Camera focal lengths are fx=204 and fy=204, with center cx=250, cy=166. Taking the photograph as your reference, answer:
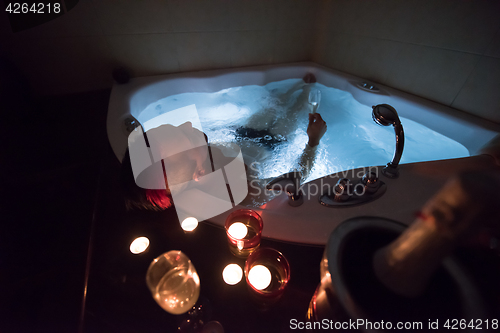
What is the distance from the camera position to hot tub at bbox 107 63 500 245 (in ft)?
1.83

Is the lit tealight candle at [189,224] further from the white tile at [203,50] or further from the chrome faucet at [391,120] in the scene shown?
the white tile at [203,50]

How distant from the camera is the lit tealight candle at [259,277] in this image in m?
0.41

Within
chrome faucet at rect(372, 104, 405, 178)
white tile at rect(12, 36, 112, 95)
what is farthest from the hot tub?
white tile at rect(12, 36, 112, 95)

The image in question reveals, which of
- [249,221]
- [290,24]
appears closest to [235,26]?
[290,24]

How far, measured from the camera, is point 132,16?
1.45 metres

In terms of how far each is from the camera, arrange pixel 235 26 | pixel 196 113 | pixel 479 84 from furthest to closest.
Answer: pixel 235 26, pixel 196 113, pixel 479 84

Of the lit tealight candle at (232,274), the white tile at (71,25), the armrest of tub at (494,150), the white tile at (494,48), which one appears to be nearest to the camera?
the lit tealight candle at (232,274)

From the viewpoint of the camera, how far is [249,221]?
0.51m

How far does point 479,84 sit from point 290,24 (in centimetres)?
148

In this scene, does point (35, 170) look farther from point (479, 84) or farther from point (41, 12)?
point (479, 84)

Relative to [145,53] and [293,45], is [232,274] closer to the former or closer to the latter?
[145,53]

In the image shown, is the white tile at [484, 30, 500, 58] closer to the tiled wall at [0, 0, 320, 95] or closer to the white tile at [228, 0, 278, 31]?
the tiled wall at [0, 0, 320, 95]

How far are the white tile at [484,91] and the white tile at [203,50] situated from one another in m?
1.72

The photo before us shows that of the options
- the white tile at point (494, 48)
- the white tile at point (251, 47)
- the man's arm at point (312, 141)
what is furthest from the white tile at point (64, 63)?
the white tile at point (494, 48)
